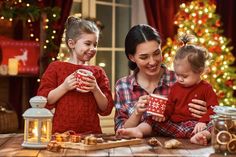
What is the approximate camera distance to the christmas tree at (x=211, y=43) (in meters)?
5.89

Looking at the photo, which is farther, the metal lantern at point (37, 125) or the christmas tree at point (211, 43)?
the christmas tree at point (211, 43)

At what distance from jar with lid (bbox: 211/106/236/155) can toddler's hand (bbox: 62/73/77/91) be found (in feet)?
2.12

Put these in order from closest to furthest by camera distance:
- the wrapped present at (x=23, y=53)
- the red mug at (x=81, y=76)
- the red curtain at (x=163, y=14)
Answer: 1. the red mug at (x=81, y=76)
2. the wrapped present at (x=23, y=53)
3. the red curtain at (x=163, y=14)

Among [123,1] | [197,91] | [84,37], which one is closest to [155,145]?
[197,91]

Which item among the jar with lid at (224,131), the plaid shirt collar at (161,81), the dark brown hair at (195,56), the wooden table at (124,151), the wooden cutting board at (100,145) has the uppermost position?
the dark brown hair at (195,56)

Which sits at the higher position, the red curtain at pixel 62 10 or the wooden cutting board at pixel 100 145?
the red curtain at pixel 62 10

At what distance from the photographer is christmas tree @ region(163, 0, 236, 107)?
589cm

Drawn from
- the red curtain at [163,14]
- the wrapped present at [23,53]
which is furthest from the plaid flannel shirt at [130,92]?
the red curtain at [163,14]

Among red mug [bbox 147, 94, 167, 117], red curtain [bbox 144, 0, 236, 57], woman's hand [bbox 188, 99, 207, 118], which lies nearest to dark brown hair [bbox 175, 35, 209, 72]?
woman's hand [bbox 188, 99, 207, 118]

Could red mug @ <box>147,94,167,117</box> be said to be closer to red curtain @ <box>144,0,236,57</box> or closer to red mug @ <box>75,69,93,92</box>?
red mug @ <box>75,69,93,92</box>

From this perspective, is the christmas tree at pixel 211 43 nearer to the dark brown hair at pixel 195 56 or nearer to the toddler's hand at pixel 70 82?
the dark brown hair at pixel 195 56

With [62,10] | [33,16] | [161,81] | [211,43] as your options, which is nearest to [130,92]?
[161,81]

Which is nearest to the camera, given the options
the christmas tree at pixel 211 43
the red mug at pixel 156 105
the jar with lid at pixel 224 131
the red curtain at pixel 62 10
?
the jar with lid at pixel 224 131

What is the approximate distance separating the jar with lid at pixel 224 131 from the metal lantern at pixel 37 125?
2.01ft
